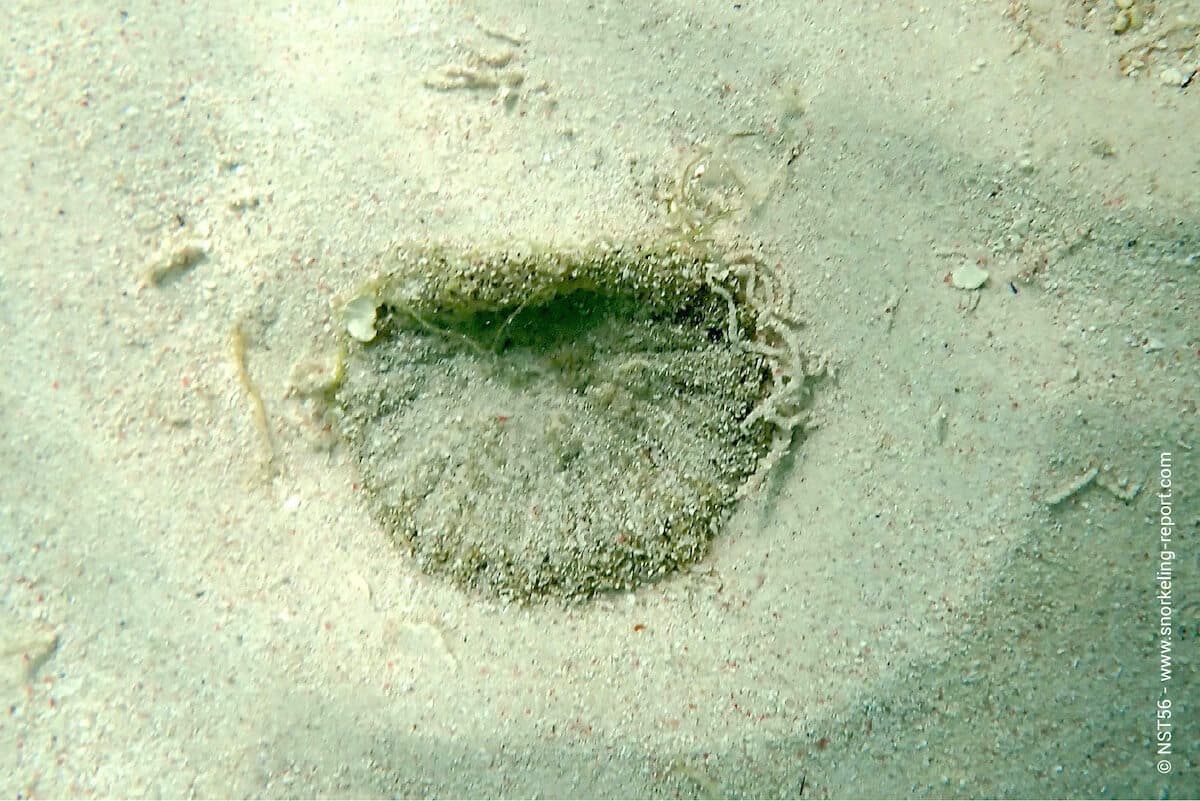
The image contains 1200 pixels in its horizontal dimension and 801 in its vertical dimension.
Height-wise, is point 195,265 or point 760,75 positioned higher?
point 760,75

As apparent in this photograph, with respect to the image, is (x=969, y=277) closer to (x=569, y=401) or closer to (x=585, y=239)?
(x=585, y=239)

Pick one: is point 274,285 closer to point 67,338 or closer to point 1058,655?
point 67,338

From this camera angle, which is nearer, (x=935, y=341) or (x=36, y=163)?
(x=935, y=341)

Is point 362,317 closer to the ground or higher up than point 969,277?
closer to the ground

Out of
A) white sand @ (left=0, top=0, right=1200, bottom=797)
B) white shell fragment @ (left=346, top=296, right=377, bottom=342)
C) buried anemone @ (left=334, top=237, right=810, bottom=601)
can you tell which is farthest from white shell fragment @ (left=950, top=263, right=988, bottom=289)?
white shell fragment @ (left=346, top=296, right=377, bottom=342)

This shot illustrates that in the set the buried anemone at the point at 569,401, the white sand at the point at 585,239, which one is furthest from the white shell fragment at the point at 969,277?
the buried anemone at the point at 569,401

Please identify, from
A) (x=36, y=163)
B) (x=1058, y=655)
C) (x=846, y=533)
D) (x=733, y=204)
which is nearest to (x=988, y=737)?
(x=1058, y=655)

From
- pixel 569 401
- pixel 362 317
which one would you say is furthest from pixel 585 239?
pixel 362 317
